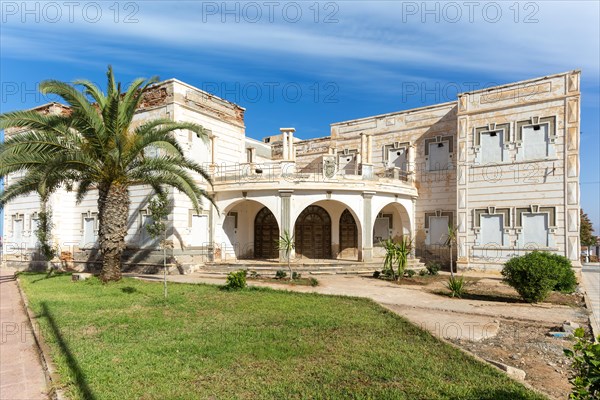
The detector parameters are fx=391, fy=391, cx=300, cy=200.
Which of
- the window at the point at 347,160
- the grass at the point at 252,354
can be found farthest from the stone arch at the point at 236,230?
the grass at the point at 252,354

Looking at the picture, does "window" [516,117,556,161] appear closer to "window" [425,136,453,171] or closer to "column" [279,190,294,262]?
"window" [425,136,453,171]

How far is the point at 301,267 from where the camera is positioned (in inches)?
696

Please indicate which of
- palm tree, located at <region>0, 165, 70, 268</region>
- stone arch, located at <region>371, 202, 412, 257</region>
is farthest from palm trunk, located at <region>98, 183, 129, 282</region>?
stone arch, located at <region>371, 202, 412, 257</region>

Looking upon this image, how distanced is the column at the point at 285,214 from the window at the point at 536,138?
11.5 metres

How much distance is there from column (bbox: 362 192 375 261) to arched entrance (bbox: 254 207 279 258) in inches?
206

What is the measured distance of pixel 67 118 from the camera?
1348 cm

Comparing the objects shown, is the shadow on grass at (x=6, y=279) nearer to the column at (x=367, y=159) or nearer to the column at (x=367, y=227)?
the column at (x=367, y=227)

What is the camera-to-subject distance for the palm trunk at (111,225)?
14.4m

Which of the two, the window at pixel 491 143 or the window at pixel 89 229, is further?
the window at pixel 89 229

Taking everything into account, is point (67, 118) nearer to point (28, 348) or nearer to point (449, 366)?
point (28, 348)

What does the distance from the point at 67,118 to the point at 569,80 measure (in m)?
21.0

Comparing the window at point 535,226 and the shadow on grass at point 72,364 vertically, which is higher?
the window at point 535,226

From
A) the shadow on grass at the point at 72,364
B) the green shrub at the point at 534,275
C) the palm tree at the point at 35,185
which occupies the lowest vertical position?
the shadow on grass at the point at 72,364

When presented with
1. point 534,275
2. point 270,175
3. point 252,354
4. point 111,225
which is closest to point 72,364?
point 252,354
